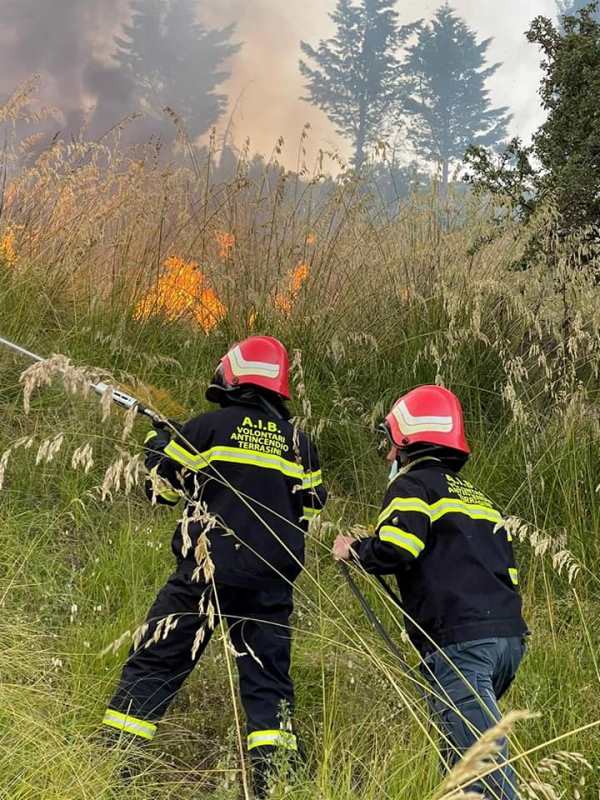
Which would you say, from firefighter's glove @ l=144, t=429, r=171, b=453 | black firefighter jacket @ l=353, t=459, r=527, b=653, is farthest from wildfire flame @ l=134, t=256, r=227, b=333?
black firefighter jacket @ l=353, t=459, r=527, b=653

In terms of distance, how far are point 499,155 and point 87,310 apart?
3396 mm

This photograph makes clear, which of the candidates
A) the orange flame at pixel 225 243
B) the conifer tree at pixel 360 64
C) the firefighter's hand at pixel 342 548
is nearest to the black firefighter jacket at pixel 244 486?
the firefighter's hand at pixel 342 548

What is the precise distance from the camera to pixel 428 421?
252cm

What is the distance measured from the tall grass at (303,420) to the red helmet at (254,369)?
0.45 ft

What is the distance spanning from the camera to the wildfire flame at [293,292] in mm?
4824

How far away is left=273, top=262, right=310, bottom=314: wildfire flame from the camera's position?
190 inches

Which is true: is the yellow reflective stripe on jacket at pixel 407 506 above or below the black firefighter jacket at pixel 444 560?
above

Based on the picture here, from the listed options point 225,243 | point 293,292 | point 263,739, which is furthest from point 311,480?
point 225,243

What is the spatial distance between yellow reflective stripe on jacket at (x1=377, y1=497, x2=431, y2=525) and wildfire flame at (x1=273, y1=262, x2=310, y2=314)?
105 inches

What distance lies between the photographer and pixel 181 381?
445 centimetres

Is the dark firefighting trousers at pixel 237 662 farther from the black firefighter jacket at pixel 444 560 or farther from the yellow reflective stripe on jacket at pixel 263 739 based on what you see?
the black firefighter jacket at pixel 444 560

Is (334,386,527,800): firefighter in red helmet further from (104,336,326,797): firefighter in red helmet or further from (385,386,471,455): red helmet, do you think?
(104,336,326,797): firefighter in red helmet

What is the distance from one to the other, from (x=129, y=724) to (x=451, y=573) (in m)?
1.13

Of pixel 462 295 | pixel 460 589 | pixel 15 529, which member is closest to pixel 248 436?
pixel 460 589
